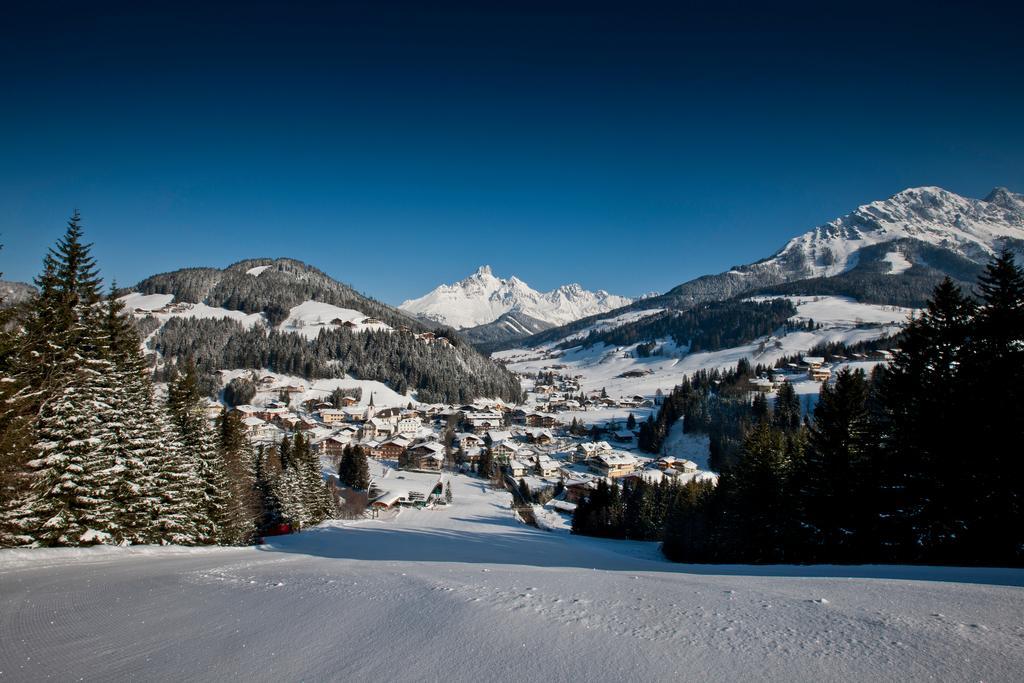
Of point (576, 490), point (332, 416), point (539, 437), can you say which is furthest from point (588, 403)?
point (576, 490)

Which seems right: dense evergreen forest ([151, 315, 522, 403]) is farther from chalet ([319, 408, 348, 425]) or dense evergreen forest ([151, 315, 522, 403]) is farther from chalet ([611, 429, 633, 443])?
Answer: chalet ([611, 429, 633, 443])

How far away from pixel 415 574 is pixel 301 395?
129938 mm

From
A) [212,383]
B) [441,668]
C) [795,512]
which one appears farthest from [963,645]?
[212,383]

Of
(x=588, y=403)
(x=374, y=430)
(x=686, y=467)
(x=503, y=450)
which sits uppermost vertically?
(x=588, y=403)

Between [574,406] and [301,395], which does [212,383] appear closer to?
[301,395]

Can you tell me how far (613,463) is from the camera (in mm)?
80750

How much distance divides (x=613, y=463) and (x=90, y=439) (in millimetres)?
73137

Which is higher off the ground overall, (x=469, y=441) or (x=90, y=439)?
(x=90, y=439)

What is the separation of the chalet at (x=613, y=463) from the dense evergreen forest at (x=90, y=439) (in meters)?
62.5

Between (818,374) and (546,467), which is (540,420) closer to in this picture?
(546,467)

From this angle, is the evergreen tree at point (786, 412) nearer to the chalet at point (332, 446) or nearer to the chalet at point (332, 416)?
the chalet at point (332, 446)

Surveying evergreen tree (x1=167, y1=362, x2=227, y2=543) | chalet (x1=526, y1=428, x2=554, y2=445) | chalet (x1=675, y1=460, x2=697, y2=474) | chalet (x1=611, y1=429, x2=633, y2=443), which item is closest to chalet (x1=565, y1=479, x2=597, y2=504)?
chalet (x1=675, y1=460, x2=697, y2=474)

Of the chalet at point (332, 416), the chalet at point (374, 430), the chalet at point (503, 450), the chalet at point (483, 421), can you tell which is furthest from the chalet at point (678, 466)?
the chalet at point (332, 416)

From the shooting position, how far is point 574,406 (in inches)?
6112
